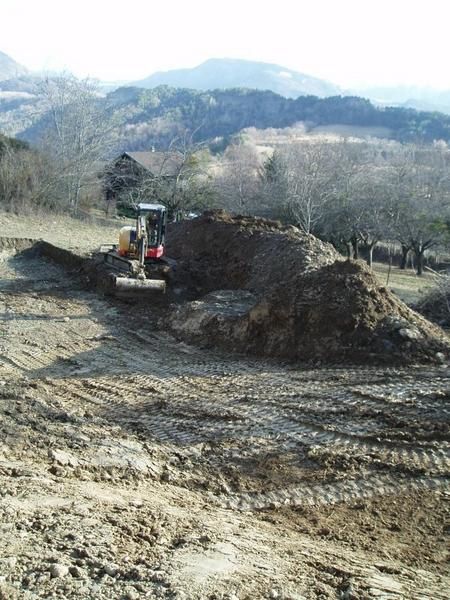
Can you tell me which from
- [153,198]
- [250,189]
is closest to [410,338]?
[153,198]

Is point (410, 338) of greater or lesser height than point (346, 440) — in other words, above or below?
above

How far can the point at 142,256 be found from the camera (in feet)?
45.1

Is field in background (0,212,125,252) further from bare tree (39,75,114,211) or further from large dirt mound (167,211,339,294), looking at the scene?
bare tree (39,75,114,211)

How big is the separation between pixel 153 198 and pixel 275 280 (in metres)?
19.9

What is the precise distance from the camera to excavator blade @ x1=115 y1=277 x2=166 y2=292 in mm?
13031

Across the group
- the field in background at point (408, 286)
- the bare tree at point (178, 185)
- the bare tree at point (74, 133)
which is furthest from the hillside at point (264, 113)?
the field in background at point (408, 286)

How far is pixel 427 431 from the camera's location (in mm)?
7141

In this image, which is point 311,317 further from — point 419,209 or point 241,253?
point 419,209

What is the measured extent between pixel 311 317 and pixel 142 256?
487 centimetres

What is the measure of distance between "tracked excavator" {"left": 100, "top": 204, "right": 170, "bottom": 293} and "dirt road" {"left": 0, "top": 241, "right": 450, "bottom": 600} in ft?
7.58

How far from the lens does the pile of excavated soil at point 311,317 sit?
9672mm

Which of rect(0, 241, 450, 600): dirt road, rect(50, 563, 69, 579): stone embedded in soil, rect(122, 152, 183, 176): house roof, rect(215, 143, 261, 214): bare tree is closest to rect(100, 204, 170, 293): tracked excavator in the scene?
rect(0, 241, 450, 600): dirt road

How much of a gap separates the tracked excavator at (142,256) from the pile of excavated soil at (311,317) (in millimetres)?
1277

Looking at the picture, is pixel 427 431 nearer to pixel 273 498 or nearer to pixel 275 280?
pixel 273 498
